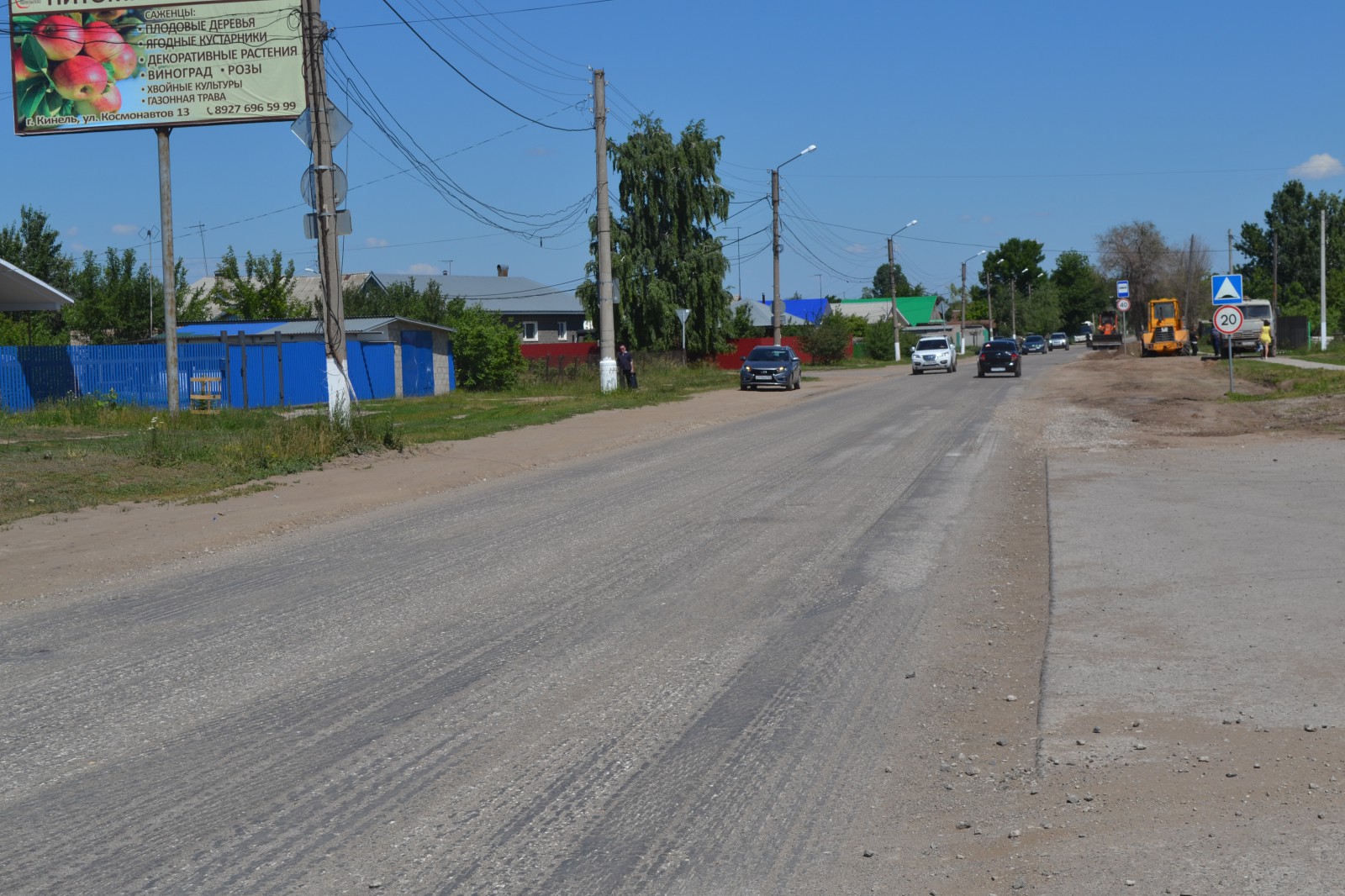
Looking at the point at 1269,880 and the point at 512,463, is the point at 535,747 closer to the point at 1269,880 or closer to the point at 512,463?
the point at 1269,880

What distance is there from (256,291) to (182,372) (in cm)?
2675

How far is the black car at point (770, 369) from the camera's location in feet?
137

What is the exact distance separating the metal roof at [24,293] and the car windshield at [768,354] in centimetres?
2146

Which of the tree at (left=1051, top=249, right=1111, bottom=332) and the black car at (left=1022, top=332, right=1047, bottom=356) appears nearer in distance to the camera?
the black car at (left=1022, top=332, right=1047, bottom=356)

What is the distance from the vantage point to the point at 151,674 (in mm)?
6551

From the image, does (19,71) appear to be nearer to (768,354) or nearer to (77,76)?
(77,76)

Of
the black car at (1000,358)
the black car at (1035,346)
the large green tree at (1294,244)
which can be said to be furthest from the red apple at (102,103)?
the large green tree at (1294,244)

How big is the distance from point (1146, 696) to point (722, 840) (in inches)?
105

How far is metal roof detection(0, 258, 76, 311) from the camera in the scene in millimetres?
29828

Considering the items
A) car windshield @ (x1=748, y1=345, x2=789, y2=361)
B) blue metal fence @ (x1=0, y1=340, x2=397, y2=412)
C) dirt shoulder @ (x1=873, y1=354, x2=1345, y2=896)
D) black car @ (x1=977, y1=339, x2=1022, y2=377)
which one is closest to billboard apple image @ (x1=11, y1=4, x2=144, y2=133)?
blue metal fence @ (x1=0, y1=340, x2=397, y2=412)

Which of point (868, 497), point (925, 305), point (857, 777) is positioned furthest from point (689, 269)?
point (925, 305)

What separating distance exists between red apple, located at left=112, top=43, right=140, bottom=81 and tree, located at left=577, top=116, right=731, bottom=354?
123 ft

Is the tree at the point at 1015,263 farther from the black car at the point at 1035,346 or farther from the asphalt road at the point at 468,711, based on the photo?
the asphalt road at the point at 468,711

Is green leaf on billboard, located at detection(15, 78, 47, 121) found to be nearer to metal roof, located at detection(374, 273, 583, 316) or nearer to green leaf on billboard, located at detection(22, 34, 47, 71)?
green leaf on billboard, located at detection(22, 34, 47, 71)
